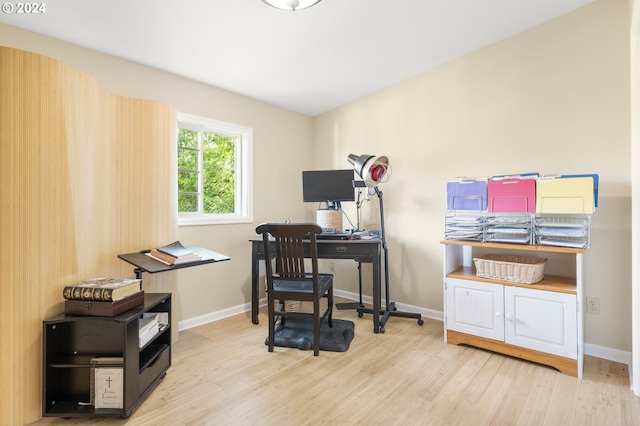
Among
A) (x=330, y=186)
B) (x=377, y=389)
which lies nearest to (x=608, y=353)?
(x=377, y=389)

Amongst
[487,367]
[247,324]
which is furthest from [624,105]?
[247,324]

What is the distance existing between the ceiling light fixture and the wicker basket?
2.22 meters

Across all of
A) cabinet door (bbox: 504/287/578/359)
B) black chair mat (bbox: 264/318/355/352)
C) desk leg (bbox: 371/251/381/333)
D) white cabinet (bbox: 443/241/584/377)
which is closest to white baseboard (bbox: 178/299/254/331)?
black chair mat (bbox: 264/318/355/352)

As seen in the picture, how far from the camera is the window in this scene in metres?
3.12

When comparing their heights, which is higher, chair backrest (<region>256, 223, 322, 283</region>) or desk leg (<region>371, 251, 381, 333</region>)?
chair backrest (<region>256, 223, 322, 283</region>)

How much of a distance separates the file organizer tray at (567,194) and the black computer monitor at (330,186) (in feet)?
5.52

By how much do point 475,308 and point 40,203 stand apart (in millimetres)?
2956

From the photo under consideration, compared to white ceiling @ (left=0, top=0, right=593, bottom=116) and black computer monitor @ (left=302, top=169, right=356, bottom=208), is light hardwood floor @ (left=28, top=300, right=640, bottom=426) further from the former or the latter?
white ceiling @ (left=0, top=0, right=593, bottom=116)

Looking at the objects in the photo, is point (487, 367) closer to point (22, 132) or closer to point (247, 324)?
point (247, 324)

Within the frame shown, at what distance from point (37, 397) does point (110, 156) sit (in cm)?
153

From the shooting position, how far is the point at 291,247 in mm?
2463

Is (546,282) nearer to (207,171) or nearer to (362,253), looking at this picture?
(362,253)

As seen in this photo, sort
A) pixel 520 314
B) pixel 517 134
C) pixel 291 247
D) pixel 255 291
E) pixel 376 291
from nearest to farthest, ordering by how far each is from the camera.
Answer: pixel 520 314
pixel 291 247
pixel 517 134
pixel 376 291
pixel 255 291

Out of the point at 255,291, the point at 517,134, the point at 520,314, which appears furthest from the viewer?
the point at 255,291
